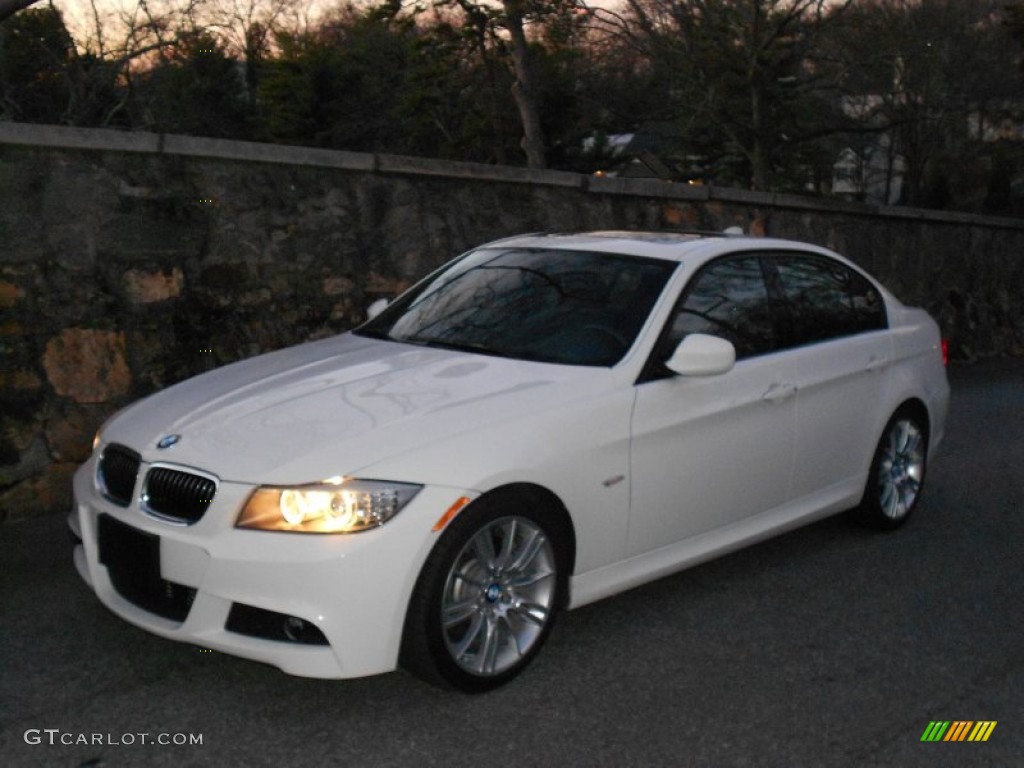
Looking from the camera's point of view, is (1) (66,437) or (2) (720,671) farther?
(1) (66,437)

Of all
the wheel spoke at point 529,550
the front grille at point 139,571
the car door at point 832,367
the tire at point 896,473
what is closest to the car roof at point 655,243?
the car door at point 832,367

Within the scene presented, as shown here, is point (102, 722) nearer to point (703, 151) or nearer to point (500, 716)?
point (500, 716)

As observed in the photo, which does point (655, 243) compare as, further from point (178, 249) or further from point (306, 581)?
point (178, 249)

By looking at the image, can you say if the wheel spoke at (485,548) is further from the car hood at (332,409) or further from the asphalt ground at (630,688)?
the asphalt ground at (630,688)

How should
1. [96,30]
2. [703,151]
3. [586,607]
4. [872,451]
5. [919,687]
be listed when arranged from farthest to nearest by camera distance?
[703,151], [96,30], [872,451], [586,607], [919,687]

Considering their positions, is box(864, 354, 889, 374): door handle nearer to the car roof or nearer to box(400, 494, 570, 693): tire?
the car roof

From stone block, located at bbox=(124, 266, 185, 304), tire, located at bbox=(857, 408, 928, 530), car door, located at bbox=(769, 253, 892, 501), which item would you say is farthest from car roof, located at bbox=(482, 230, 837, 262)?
stone block, located at bbox=(124, 266, 185, 304)

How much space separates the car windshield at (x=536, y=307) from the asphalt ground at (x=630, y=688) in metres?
1.12

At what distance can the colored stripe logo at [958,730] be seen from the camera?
388 centimetres

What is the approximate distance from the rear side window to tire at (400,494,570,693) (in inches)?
76.5

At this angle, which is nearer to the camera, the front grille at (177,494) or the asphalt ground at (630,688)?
the asphalt ground at (630,688)

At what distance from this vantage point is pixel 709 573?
553 cm

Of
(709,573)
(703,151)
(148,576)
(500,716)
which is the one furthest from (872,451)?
(703,151)

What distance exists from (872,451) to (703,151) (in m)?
30.8
